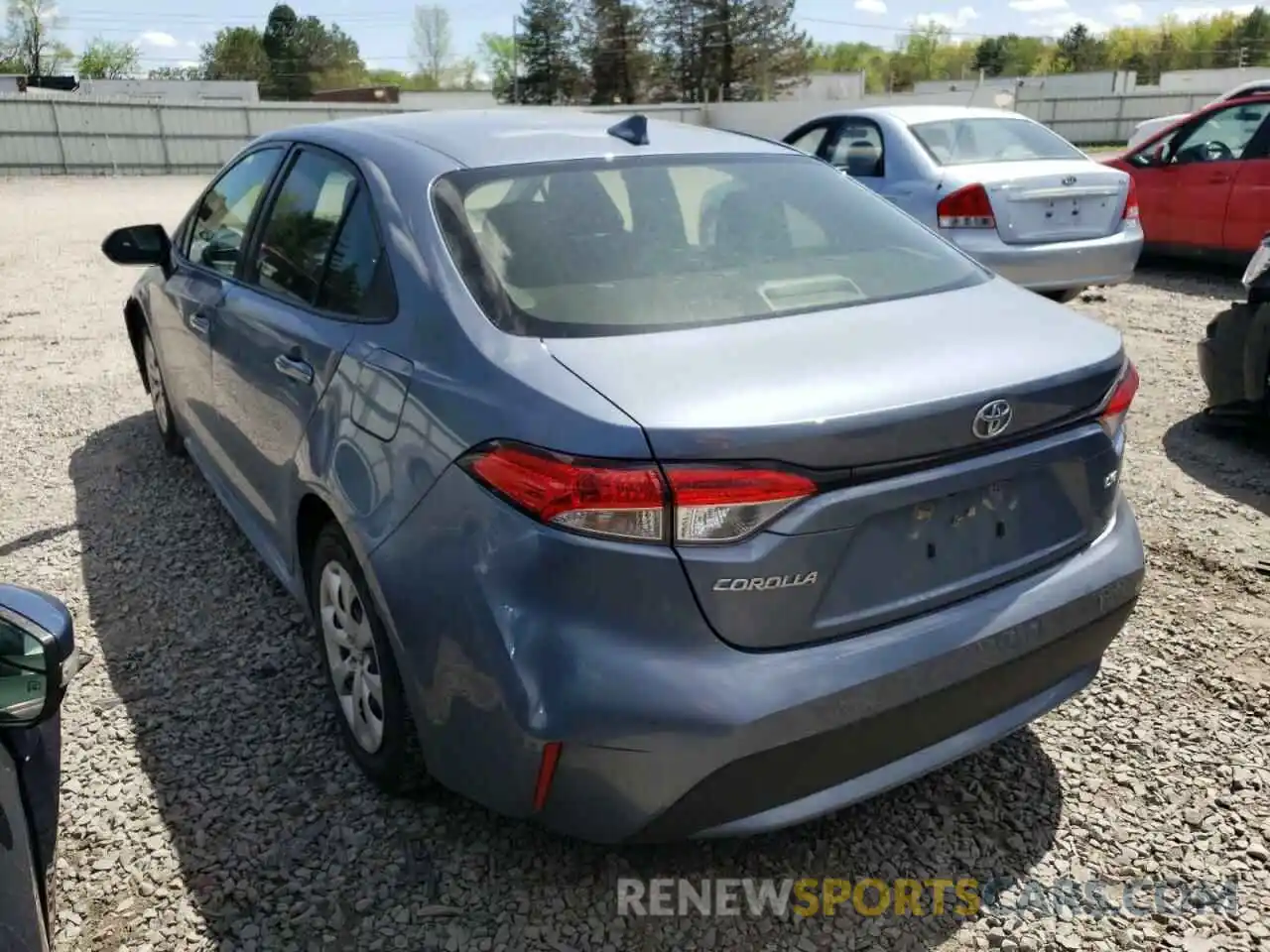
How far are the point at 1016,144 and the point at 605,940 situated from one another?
7453 mm

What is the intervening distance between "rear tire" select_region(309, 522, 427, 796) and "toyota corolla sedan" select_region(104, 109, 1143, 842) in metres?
0.01

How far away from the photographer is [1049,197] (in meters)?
7.29

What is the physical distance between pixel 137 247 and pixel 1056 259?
5753 mm

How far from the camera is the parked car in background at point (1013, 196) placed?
23.7 ft

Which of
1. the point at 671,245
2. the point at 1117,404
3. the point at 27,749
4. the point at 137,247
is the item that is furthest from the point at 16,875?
the point at 137,247

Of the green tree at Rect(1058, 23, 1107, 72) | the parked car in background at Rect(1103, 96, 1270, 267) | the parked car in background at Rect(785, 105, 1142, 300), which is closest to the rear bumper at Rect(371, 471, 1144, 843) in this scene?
the parked car in background at Rect(785, 105, 1142, 300)

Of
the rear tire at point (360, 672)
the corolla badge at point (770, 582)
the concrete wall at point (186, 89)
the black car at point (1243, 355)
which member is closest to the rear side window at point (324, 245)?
the rear tire at point (360, 672)

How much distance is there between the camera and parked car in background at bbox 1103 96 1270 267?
860cm

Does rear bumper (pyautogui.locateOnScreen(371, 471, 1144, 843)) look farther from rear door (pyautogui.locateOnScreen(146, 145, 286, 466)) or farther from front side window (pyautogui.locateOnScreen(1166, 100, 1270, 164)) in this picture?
front side window (pyautogui.locateOnScreen(1166, 100, 1270, 164))

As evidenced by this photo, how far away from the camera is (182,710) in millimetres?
3145

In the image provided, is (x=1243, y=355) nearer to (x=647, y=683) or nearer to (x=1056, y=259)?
(x=1056, y=259)

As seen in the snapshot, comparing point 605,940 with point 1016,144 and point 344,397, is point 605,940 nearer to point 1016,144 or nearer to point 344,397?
point 344,397

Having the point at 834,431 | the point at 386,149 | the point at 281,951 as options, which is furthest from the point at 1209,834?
the point at 386,149

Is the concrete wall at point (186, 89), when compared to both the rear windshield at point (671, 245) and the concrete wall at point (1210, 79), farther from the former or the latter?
the rear windshield at point (671, 245)
